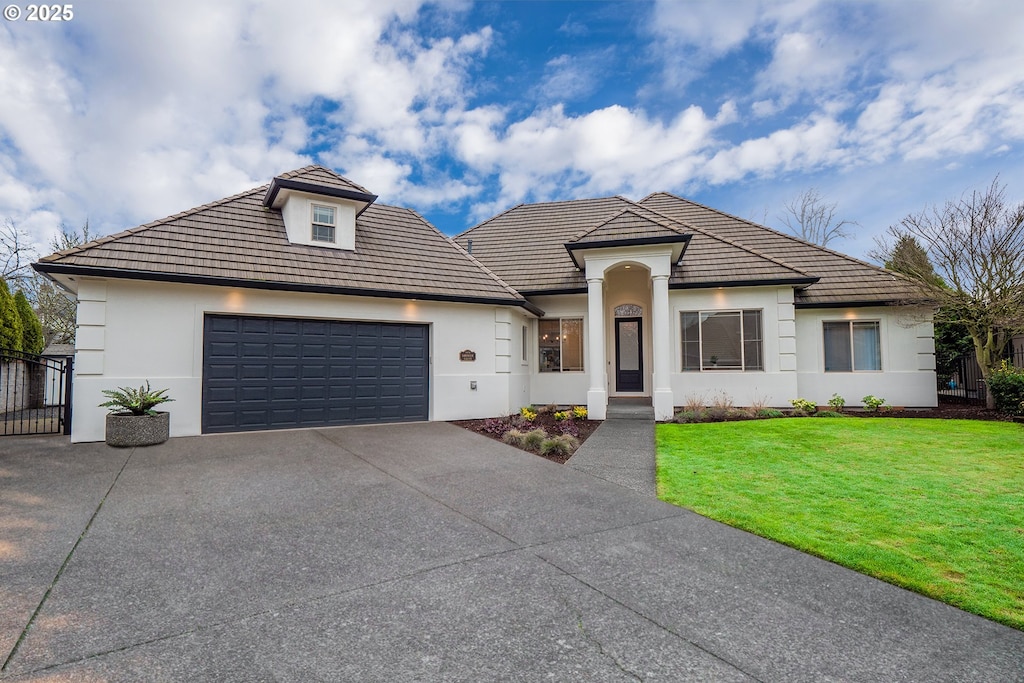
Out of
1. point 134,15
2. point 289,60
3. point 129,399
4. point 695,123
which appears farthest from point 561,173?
point 129,399

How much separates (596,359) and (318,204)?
324 inches

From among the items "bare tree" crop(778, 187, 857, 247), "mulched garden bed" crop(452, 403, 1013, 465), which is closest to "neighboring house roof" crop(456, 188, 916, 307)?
"mulched garden bed" crop(452, 403, 1013, 465)

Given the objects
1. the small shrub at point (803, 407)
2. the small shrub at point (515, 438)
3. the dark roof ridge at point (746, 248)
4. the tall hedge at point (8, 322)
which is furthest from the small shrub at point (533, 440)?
the tall hedge at point (8, 322)

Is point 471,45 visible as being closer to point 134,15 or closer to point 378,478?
point 134,15

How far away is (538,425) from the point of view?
35.2ft

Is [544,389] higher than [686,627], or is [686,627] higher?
[544,389]

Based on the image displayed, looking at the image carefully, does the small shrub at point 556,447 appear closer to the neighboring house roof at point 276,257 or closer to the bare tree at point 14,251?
the neighboring house roof at point 276,257

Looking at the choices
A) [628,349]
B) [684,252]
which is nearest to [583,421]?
[628,349]

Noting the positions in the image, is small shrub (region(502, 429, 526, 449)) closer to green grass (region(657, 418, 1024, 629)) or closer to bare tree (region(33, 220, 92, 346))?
green grass (region(657, 418, 1024, 629))

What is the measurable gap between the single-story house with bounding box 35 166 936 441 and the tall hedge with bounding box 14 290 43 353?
11135mm

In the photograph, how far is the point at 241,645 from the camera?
8.69 feet

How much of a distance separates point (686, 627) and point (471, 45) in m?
14.0

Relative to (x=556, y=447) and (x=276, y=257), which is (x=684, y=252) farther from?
(x=276, y=257)

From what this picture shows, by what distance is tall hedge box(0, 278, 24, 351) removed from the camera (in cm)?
1435
